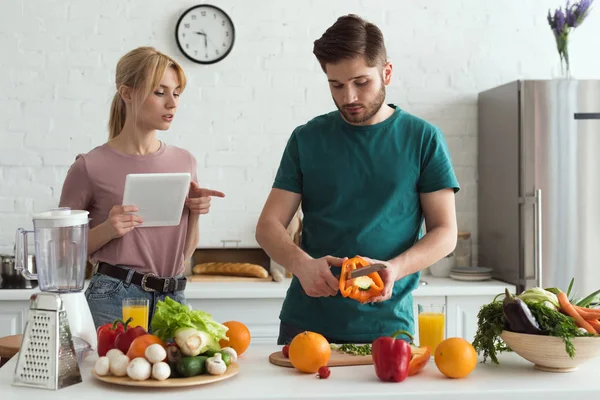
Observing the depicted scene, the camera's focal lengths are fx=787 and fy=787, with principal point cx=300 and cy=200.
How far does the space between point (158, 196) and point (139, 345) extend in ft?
2.90

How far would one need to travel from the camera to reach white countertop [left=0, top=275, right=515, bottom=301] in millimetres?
3545

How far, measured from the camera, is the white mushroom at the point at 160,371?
1.67m

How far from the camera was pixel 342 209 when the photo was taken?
7.48 ft

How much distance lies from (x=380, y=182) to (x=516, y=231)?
1.86 metres

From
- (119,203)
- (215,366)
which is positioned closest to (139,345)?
(215,366)

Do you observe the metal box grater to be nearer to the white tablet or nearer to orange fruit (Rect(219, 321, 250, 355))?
orange fruit (Rect(219, 321, 250, 355))

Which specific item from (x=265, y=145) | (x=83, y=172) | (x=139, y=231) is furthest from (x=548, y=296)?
(x=265, y=145)

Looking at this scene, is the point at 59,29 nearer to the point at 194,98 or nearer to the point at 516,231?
the point at 194,98

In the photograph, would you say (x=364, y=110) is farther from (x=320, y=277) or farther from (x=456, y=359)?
(x=456, y=359)

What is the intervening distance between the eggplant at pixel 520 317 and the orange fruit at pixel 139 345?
2.69 feet

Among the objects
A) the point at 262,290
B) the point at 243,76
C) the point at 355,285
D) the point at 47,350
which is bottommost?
the point at 262,290

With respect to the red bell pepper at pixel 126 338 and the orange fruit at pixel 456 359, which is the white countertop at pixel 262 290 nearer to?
the red bell pepper at pixel 126 338

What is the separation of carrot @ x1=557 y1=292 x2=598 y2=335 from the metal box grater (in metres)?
1.14

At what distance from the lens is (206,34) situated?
415cm
